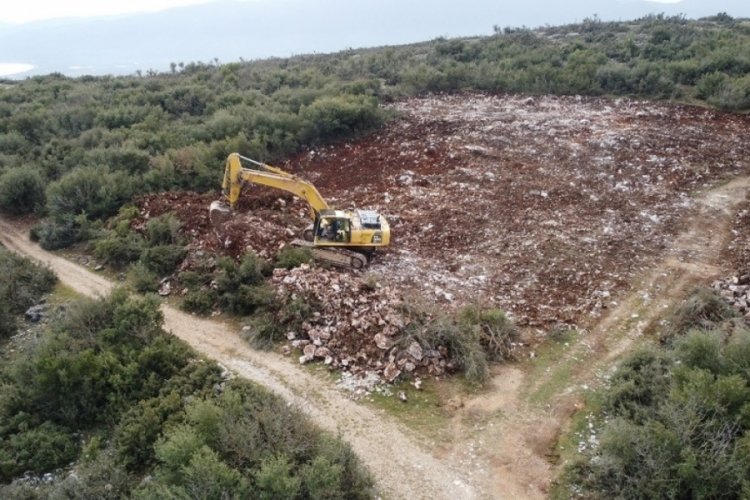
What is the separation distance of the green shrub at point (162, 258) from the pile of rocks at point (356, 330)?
13.9ft

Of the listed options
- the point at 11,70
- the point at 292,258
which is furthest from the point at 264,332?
the point at 11,70

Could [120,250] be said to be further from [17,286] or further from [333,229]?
[333,229]

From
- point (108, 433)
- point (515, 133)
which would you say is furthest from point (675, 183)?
point (108, 433)

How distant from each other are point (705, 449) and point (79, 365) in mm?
12315

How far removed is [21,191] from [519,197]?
20.8 meters

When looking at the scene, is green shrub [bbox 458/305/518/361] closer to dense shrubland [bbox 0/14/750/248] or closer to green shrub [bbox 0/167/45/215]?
dense shrubland [bbox 0/14/750/248]

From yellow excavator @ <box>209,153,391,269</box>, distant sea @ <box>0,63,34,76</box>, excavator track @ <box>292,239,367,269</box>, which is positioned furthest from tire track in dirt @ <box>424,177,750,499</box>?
distant sea @ <box>0,63,34,76</box>

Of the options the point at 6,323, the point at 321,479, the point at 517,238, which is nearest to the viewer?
the point at 321,479

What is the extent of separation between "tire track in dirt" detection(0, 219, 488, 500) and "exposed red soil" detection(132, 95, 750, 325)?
11.9 feet

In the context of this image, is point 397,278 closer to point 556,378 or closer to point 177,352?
point 556,378

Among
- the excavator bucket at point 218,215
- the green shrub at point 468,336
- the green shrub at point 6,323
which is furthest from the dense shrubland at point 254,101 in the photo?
the green shrub at point 468,336

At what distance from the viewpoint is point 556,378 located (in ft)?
40.7

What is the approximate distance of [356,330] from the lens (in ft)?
44.1

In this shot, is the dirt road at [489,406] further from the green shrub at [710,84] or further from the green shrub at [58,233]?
→ the green shrub at [710,84]
